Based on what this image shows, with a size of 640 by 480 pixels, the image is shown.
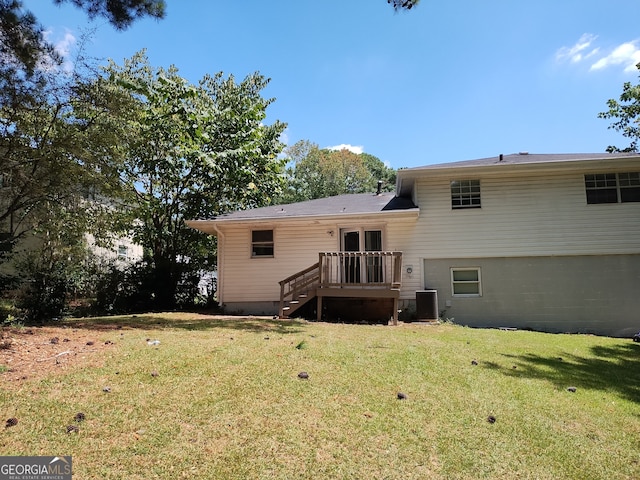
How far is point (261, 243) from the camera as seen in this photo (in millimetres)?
13141

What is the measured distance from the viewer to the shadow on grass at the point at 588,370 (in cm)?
514

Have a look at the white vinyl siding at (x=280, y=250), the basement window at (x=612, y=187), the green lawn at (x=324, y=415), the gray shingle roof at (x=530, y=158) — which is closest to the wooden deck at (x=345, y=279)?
the white vinyl siding at (x=280, y=250)

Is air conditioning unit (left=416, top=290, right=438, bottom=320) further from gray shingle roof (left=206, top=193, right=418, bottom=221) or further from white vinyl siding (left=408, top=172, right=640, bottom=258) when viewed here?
gray shingle roof (left=206, top=193, right=418, bottom=221)

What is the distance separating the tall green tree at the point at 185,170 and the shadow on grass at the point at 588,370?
11.4 metres

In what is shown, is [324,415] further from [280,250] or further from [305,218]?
[280,250]

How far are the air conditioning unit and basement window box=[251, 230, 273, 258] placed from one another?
5000 millimetres

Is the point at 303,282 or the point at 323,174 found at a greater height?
the point at 323,174

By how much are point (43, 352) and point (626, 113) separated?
92.6 feet

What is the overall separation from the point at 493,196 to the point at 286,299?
7092 mm

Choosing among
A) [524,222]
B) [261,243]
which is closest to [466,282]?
[524,222]

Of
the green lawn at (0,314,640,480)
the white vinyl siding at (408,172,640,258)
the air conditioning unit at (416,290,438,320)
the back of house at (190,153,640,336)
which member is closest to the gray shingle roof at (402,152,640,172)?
the back of house at (190,153,640,336)

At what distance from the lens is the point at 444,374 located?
5047mm

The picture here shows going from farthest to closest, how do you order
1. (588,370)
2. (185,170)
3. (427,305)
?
(185,170)
(427,305)
(588,370)

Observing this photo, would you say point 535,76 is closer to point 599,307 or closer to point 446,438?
point 599,307
